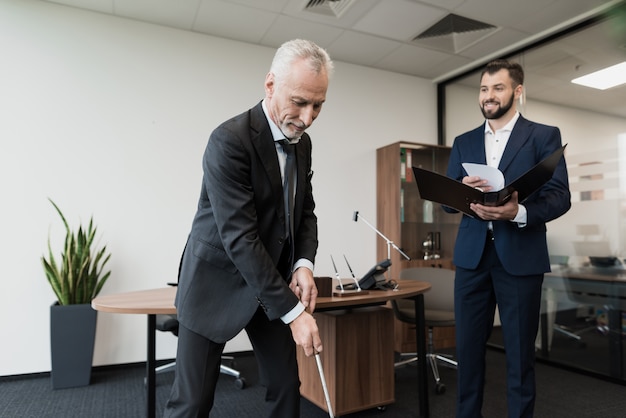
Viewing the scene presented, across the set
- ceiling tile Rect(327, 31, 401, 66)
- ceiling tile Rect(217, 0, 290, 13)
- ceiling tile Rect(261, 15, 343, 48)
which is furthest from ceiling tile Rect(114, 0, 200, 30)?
ceiling tile Rect(327, 31, 401, 66)

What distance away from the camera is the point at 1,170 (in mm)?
3391

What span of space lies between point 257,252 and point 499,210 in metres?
1.10

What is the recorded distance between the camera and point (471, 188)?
1.84 meters

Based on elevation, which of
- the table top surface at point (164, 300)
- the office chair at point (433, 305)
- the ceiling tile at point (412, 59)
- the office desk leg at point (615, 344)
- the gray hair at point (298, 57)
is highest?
the ceiling tile at point (412, 59)

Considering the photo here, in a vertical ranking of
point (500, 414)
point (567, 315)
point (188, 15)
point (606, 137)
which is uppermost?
point (188, 15)

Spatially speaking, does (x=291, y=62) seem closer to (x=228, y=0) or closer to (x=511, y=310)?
(x=511, y=310)

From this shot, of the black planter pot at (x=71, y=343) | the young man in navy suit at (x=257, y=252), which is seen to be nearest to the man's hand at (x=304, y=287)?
the young man in navy suit at (x=257, y=252)

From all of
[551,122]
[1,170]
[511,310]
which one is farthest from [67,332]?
[551,122]

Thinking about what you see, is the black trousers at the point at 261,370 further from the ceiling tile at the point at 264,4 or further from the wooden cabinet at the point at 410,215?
the wooden cabinet at the point at 410,215

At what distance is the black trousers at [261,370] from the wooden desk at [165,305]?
0.67 meters

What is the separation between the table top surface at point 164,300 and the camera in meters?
2.01

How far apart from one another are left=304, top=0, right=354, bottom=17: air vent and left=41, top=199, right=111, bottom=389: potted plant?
244 cm

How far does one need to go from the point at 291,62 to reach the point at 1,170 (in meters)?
3.14

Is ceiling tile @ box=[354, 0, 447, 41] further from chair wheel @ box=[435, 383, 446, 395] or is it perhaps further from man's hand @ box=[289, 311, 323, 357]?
man's hand @ box=[289, 311, 323, 357]
